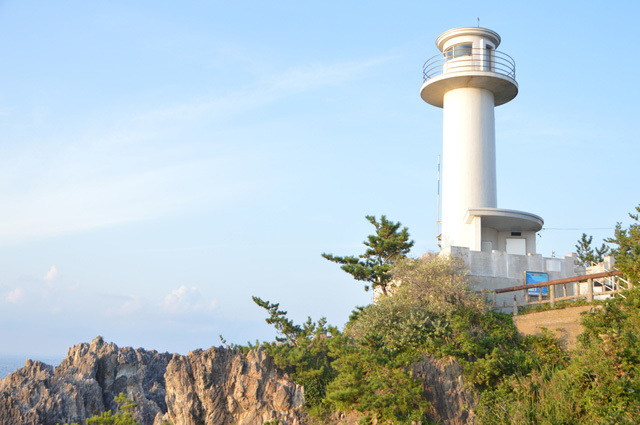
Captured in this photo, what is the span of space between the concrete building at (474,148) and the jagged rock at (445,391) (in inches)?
243

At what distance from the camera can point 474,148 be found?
2434 cm

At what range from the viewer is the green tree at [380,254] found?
20.3 m

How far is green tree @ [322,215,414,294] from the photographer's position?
20.3 m

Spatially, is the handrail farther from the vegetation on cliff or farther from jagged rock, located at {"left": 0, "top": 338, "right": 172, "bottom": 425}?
jagged rock, located at {"left": 0, "top": 338, "right": 172, "bottom": 425}

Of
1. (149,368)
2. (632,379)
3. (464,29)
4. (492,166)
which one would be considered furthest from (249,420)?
(149,368)

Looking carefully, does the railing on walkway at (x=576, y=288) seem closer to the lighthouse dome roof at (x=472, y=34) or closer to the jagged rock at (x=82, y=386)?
the lighthouse dome roof at (x=472, y=34)

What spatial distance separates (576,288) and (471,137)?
703 cm

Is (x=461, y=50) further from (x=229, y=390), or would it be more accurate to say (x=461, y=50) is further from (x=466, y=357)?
(x=229, y=390)

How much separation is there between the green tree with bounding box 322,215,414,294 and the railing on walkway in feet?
10.4

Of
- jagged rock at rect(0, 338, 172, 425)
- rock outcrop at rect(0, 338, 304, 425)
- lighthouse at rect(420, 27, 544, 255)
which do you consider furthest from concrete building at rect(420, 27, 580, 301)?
jagged rock at rect(0, 338, 172, 425)

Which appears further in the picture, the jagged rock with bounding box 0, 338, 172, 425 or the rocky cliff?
the jagged rock with bounding box 0, 338, 172, 425

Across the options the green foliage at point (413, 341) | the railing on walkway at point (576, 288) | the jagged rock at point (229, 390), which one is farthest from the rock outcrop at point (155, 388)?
the railing on walkway at point (576, 288)

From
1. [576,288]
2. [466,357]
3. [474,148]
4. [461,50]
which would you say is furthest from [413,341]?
[461,50]

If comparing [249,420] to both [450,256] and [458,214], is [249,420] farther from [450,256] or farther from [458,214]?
[458,214]
